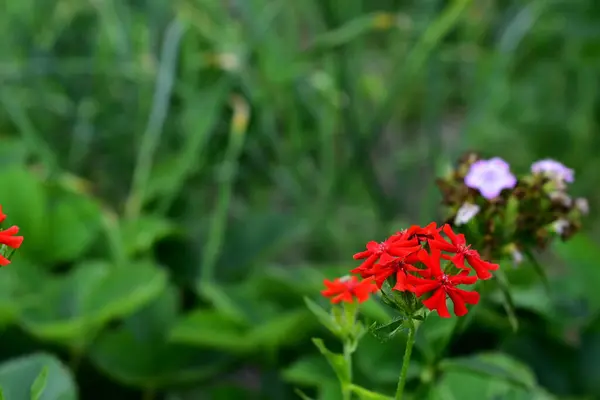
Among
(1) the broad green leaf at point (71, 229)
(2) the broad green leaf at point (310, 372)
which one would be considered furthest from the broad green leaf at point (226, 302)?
(1) the broad green leaf at point (71, 229)

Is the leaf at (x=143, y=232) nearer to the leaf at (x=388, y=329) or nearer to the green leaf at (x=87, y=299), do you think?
the green leaf at (x=87, y=299)

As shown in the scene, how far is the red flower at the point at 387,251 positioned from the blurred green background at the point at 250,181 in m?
0.26

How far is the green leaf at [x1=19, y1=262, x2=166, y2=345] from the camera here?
3.23ft

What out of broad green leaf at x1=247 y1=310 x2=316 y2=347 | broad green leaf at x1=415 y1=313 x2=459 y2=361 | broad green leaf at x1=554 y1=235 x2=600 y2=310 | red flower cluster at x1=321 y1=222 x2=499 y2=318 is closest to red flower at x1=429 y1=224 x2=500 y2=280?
red flower cluster at x1=321 y1=222 x2=499 y2=318

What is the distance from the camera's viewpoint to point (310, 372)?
92cm

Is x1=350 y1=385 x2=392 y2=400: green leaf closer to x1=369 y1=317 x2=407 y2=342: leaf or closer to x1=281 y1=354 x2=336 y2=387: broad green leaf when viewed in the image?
x1=369 y1=317 x2=407 y2=342: leaf

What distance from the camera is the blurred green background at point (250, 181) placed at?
1009 mm

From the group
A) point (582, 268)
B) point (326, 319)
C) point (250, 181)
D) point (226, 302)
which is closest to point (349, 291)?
point (326, 319)

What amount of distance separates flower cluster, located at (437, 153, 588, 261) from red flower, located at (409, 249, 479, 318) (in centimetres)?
21

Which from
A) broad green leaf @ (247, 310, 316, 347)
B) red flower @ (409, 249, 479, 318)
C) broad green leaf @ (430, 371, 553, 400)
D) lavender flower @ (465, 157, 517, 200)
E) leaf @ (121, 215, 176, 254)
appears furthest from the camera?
leaf @ (121, 215, 176, 254)

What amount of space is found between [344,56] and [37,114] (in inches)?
24.3

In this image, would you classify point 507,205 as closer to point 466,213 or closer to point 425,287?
point 466,213

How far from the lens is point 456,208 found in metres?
0.71

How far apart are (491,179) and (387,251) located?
0.24 m
